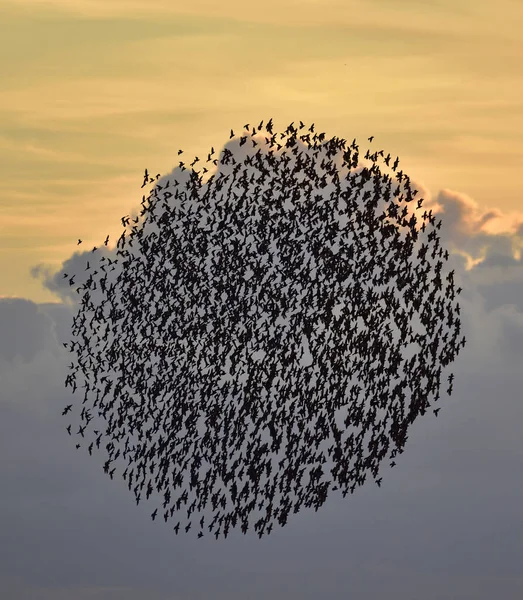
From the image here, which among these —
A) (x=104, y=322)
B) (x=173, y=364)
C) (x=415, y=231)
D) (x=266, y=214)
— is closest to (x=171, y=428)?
(x=173, y=364)

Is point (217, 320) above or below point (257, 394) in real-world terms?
above

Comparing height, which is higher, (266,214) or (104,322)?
(266,214)

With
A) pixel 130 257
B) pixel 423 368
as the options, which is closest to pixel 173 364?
pixel 130 257

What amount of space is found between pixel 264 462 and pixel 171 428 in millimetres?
4133

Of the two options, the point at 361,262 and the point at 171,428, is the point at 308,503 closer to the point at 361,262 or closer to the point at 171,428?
the point at 171,428

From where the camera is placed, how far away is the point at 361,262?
38250 mm

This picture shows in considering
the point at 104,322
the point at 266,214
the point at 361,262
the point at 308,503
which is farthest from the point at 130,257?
the point at 308,503

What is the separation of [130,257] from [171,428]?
7.46m

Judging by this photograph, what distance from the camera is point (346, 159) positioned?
37.6 metres

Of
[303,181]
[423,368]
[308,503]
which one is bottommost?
[308,503]

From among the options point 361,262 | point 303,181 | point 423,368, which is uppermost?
point 303,181

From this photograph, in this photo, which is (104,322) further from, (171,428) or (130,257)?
(171,428)

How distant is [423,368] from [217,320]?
29.1ft

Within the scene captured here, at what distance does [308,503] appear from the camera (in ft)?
120
